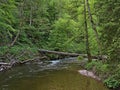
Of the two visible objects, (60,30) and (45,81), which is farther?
(60,30)

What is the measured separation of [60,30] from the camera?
139 feet

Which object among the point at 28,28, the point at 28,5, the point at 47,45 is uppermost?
the point at 28,5

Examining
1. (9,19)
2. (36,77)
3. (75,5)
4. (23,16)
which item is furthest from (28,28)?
(36,77)

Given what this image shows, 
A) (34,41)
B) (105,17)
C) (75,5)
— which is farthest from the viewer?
(34,41)

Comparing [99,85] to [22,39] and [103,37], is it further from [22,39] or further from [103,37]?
[22,39]

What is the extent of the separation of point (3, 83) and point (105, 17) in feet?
25.8

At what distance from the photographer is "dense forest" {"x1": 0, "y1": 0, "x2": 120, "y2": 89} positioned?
16.4 m

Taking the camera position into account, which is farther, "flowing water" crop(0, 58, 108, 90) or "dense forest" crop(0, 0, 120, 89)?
"flowing water" crop(0, 58, 108, 90)

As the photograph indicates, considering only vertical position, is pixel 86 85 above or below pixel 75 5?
below

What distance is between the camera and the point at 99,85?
16.9 meters

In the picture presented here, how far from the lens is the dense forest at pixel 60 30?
1636 cm

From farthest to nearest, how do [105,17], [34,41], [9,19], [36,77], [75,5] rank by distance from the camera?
[34,41]
[9,19]
[75,5]
[36,77]
[105,17]

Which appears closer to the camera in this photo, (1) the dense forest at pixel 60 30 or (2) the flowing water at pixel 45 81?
(1) the dense forest at pixel 60 30

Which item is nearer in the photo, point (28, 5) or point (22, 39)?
point (22, 39)
